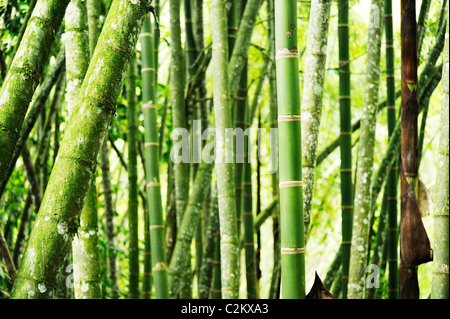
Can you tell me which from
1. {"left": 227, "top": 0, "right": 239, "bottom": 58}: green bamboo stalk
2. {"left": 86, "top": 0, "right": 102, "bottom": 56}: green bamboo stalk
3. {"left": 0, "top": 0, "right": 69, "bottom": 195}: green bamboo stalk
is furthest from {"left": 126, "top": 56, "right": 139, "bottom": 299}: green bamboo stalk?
{"left": 0, "top": 0, "right": 69, "bottom": 195}: green bamboo stalk

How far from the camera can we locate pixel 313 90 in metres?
1.64

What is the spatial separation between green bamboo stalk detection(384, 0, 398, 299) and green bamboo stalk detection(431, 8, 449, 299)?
0.93 metres

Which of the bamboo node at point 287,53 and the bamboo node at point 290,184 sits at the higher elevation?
the bamboo node at point 287,53

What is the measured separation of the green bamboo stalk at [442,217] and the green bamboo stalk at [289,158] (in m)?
0.92

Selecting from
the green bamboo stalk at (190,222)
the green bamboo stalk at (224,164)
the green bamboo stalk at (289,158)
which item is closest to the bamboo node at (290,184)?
the green bamboo stalk at (289,158)

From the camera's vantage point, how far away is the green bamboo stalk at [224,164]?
2109mm

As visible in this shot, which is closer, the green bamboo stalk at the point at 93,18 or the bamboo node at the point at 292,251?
the bamboo node at the point at 292,251

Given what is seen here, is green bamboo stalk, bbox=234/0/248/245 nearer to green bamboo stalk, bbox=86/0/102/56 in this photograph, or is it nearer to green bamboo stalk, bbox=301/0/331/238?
green bamboo stalk, bbox=86/0/102/56

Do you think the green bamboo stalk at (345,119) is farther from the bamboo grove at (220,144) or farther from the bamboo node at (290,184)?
the bamboo node at (290,184)

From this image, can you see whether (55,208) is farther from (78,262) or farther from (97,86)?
(78,262)

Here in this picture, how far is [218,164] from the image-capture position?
7.01 ft

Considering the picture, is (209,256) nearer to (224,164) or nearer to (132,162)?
(132,162)
